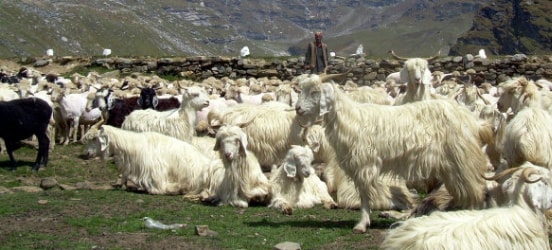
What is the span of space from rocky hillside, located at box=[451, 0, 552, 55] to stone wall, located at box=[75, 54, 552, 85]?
12149cm

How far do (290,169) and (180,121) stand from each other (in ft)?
13.7

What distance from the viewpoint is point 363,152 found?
941 centimetres

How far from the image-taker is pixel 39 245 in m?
8.62

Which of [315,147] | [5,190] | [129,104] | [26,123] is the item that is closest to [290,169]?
[315,147]

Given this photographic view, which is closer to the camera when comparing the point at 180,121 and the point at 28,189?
the point at 28,189

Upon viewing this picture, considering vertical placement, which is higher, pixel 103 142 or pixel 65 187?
pixel 103 142

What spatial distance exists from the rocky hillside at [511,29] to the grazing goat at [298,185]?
138 m

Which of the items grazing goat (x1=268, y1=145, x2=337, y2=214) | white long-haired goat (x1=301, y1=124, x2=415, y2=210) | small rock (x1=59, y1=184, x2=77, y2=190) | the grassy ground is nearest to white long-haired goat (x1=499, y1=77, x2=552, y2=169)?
white long-haired goat (x1=301, y1=124, x2=415, y2=210)

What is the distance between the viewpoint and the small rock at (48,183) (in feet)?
42.8

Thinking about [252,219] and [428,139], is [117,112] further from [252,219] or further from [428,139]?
[428,139]

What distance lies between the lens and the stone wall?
1047 inches

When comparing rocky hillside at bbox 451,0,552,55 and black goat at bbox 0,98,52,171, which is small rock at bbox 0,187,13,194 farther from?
rocky hillside at bbox 451,0,552,55

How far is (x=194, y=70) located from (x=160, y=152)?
54.6ft

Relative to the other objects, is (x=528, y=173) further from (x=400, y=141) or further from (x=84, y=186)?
(x=84, y=186)
